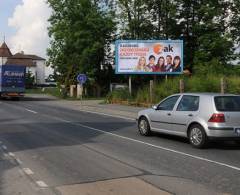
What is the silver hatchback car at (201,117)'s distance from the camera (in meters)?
13.1

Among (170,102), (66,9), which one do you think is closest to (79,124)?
(170,102)

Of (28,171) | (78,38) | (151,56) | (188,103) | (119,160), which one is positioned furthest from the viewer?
(78,38)

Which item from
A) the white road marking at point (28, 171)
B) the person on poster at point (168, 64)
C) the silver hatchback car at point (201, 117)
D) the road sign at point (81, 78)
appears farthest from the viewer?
the person on poster at point (168, 64)

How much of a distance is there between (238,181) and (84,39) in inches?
1882

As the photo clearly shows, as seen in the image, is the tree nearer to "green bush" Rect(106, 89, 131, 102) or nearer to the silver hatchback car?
"green bush" Rect(106, 89, 131, 102)

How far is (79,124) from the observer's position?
20.6 metres

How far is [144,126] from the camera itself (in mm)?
16047

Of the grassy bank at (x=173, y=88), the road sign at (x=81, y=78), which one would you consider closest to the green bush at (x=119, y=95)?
the grassy bank at (x=173, y=88)

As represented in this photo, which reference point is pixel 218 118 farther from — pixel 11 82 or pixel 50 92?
pixel 50 92

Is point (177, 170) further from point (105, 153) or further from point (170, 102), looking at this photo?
point (170, 102)

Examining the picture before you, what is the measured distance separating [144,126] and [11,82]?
33.5 metres

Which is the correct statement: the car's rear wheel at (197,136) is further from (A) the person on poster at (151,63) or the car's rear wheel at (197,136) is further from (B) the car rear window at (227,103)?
(A) the person on poster at (151,63)

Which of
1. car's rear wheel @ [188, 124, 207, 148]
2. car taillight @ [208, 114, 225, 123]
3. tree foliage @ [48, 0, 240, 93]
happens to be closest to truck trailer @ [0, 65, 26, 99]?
tree foliage @ [48, 0, 240, 93]

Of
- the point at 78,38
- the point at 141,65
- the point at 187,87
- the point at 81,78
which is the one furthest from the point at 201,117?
the point at 78,38
